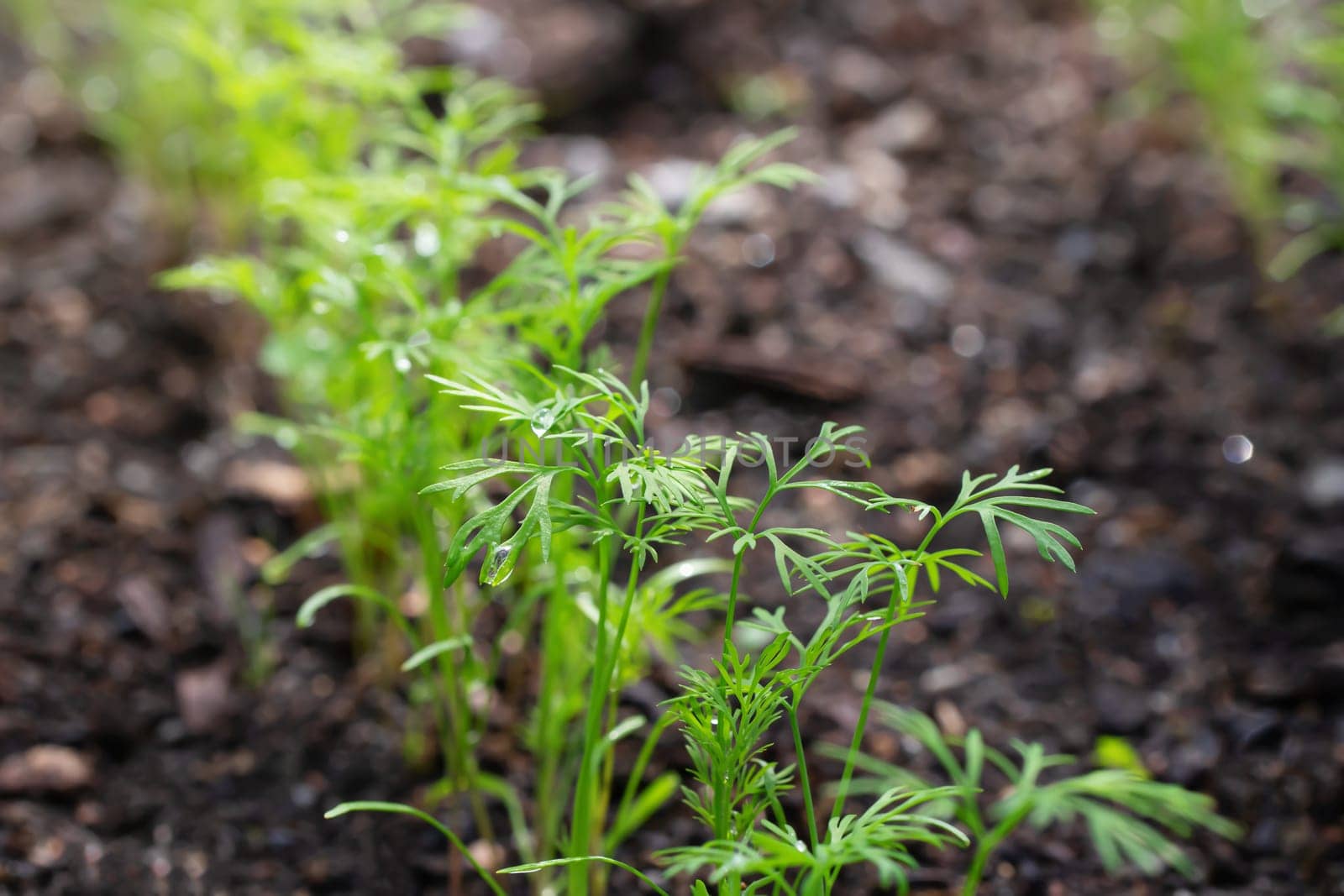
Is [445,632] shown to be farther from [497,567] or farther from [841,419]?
[841,419]

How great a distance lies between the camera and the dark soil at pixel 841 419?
189cm

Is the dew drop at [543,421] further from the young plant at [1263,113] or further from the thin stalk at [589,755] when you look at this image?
the young plant at [1263,113]

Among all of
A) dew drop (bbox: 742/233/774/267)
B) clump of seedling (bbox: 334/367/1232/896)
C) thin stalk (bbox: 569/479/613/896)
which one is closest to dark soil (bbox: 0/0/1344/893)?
dew drop (bbox: 742/233/774/267)

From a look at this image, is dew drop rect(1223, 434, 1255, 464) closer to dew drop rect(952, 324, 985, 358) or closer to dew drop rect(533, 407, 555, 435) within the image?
dew drop rect(952, 324, 985, 358)

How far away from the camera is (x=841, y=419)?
8.67ft

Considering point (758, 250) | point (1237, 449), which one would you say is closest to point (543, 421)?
point (1237, 449)

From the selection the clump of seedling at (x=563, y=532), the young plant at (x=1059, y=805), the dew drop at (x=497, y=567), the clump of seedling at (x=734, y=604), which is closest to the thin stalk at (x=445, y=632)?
the clump of seedling at (x=563, y=532)

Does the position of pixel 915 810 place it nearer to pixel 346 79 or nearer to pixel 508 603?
pixel 508 603

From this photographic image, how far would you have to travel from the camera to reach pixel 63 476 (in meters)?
2.47

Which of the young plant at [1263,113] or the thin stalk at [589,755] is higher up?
the young plant at [1263,113]

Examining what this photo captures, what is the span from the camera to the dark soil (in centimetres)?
189

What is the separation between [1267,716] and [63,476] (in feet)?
8.02

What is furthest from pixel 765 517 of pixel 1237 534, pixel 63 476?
pixel 63 476

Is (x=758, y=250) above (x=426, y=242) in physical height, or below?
below
